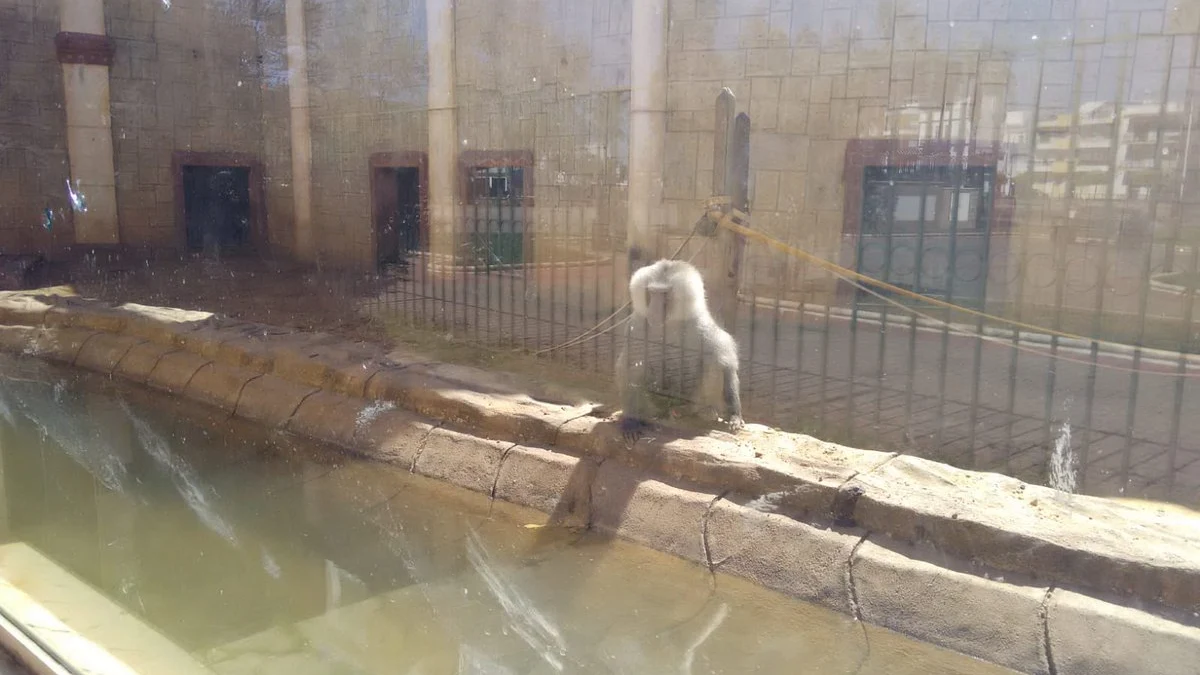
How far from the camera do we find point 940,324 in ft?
21.1

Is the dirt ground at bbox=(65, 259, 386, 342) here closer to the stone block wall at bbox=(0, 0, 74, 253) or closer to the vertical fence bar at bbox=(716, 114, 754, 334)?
the stone block wall at bbox=(0, 0, 74, 253)

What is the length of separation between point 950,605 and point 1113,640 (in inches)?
20.0

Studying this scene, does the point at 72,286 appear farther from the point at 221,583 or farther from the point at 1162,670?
the point at 1162,670

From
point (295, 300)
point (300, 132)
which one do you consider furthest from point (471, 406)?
point (300, 132)

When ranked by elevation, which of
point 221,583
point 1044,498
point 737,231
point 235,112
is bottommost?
point 221,583

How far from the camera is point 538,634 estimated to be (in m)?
3.22

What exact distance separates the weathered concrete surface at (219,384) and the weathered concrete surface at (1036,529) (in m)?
4.45

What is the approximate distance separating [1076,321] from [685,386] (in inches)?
182

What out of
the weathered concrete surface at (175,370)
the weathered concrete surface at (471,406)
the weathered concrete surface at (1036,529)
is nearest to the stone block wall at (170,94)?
the weathered concrete surface at (175,370)

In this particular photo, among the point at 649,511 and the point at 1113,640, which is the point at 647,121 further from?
the point at 1113,640

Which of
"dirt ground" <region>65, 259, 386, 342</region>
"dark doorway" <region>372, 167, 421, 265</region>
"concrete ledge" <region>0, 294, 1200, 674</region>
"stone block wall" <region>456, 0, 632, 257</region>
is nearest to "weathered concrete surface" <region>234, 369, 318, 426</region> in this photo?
"concrete ledge" <region>0, 294, 1200, 674</region>

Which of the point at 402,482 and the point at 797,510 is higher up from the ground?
the point at 797,510

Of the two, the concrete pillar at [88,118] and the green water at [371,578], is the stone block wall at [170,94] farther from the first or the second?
the green water at [371,578]

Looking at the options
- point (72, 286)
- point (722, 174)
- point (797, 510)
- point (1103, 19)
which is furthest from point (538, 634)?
point (72, 286)
